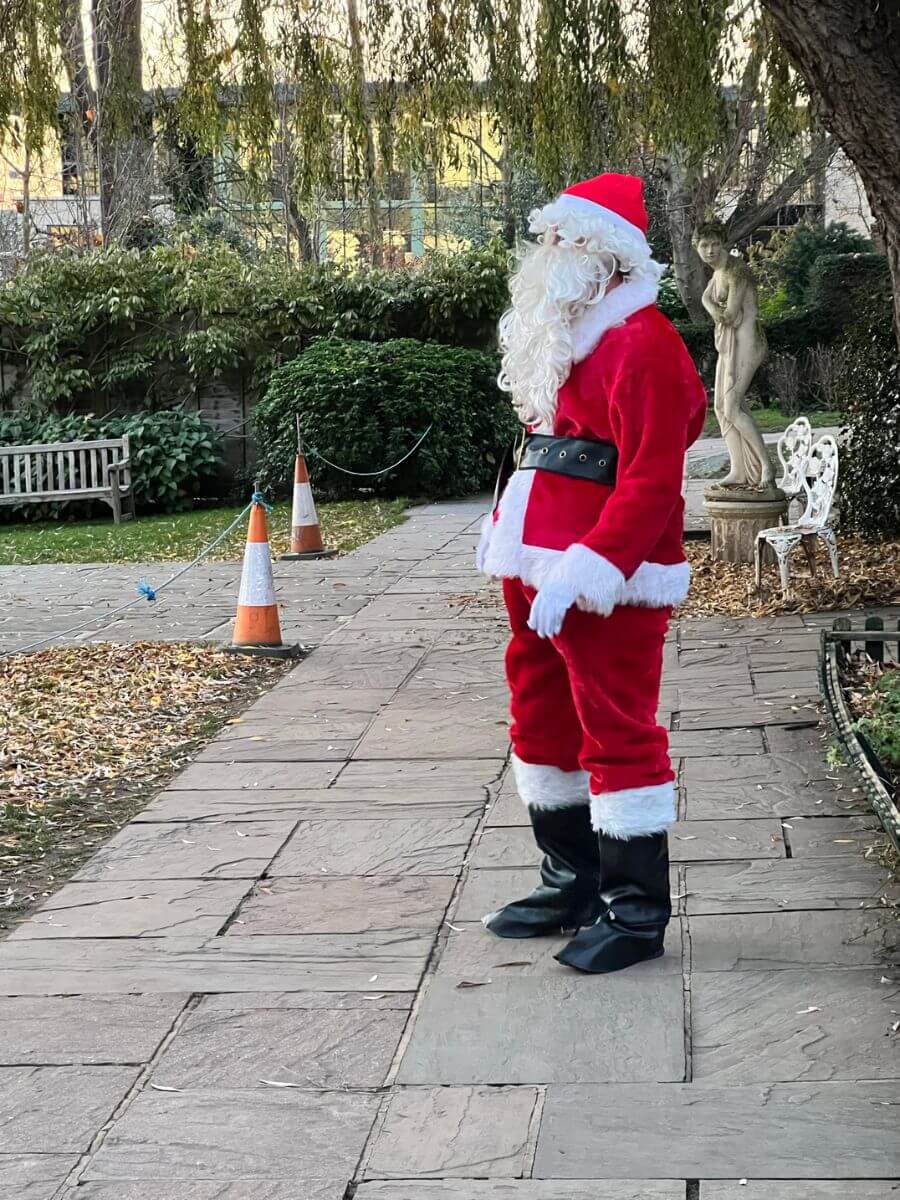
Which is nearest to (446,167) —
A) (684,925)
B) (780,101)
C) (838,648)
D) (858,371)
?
(780,101)

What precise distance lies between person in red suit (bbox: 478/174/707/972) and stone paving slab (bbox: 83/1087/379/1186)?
2.73 ft

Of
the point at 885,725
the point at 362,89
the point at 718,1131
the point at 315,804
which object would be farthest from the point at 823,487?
the point at 718,1131

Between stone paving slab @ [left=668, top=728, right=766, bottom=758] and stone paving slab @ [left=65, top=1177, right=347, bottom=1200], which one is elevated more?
stone paving slab @ [left=668, top=728, right=766, bottom=758]

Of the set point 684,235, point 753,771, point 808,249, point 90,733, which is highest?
point 808,249

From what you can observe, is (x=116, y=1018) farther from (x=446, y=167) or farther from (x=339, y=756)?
(x=446, y=167)

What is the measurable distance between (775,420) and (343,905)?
18.8 metres

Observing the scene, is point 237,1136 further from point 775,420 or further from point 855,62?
point 775,420

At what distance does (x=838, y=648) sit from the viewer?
5.91 meters

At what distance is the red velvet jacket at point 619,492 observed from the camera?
317 cm

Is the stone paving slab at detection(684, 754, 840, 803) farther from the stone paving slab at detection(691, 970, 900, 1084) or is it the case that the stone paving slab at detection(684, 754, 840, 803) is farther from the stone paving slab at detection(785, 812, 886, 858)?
the stone paving slab at detection(691, 970, 900, 1084)

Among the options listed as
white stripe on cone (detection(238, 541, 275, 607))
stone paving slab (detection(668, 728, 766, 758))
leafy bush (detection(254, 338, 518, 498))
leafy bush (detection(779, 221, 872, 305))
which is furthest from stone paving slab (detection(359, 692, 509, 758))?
leafy bush (detection(779, 221, 872, 305))

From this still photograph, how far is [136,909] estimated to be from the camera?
389 centimetres

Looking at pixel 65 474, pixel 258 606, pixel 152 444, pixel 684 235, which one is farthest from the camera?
pixel 684 235

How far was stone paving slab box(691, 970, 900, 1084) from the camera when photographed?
9.21 feet
